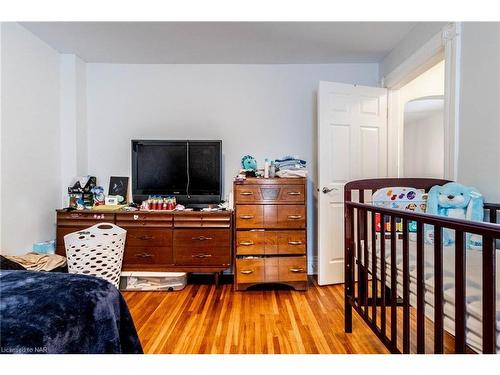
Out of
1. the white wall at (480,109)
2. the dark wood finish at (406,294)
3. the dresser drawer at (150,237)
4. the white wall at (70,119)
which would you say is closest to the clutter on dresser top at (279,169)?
the dresser drawer at (150,237)

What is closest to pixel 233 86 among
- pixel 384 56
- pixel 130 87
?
pixel 130 87

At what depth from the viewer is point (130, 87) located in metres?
3.00

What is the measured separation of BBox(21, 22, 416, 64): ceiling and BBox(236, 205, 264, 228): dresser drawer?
1.51 meters

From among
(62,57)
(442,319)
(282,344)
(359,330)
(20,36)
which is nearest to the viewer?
(442,319)

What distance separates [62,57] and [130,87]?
69 cm

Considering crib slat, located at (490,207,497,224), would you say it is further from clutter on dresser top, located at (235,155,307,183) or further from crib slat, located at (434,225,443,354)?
clutter on dresser top, located at (235,155,307,183)

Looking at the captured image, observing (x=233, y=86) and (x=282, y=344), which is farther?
(x=233, y=86)

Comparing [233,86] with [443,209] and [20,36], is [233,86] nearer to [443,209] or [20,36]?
[20,36]

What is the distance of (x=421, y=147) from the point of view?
371 centimetres

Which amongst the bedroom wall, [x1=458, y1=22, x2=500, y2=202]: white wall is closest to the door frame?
[x1=458, y1=22, x2=500, y2=202]: white wall

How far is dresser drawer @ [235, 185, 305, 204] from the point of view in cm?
244

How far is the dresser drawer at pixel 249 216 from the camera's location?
244 centimetres

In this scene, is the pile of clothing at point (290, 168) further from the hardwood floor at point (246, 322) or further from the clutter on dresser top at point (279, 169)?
the hardwood floor at point (246, 322)

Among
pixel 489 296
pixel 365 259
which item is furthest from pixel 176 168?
pixel 489 296
